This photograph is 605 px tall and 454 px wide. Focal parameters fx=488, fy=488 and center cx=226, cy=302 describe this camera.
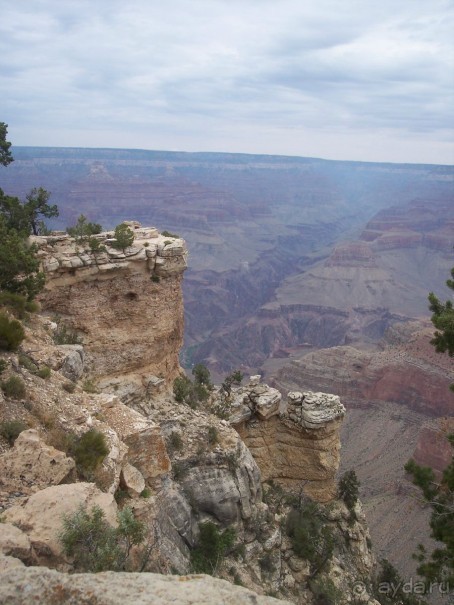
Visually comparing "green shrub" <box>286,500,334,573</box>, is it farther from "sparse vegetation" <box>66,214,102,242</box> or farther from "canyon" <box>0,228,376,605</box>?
"sparse vegetation" <box>66,214,102,242</box>

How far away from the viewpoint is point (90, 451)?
966cm

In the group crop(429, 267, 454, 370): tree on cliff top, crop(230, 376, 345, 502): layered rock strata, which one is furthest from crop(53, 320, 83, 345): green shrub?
crop(429, 267, 454, 370): tree on cliff top

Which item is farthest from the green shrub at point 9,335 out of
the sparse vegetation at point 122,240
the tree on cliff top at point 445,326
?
the tree on cliff top at point 445,326

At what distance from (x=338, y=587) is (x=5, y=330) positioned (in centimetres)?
1570

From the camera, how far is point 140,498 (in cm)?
1066

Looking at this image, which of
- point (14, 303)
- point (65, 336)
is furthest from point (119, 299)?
point (14, 303)

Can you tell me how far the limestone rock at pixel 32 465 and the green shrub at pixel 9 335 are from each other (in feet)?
12.1

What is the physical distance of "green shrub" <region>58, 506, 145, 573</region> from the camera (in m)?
6.78

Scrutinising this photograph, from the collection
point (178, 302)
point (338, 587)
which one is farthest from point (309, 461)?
point (178, 302)

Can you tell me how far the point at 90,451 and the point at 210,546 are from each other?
8.62 metres

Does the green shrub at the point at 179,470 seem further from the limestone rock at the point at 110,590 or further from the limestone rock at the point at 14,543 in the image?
the limestone rock at the point at 110,590

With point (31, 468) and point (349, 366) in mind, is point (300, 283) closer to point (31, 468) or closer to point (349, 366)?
point (349, 366)

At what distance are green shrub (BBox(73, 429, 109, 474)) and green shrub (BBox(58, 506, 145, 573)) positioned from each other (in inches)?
80.5

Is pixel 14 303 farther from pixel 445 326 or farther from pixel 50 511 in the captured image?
pixel 445 326
